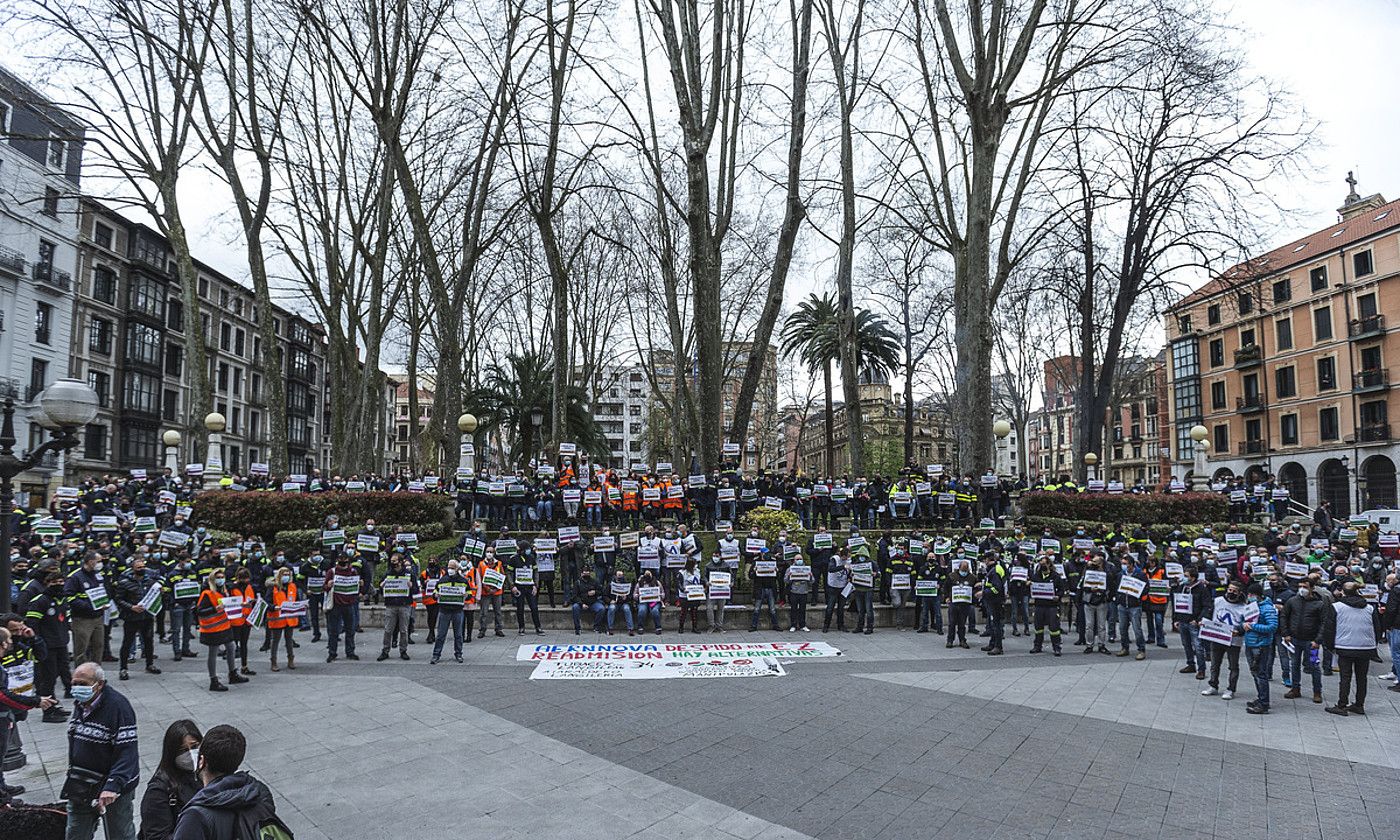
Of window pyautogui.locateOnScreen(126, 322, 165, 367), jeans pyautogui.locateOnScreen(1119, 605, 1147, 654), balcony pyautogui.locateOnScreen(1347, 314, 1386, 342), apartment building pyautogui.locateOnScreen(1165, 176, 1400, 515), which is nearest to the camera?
jeans pyautogui.locateOnScreen(1119, 605, 1147, 654)

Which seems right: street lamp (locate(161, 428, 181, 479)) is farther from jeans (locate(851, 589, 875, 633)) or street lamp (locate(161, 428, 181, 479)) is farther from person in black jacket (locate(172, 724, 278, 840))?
person in black jacket (locate(172, 724, 278, 840))

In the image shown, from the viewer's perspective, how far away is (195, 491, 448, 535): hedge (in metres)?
21.1

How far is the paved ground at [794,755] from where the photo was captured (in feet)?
21.0

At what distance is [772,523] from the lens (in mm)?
19766

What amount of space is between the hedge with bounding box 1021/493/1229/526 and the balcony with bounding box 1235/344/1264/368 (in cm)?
3807

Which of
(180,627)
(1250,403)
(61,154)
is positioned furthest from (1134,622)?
(1250,403)

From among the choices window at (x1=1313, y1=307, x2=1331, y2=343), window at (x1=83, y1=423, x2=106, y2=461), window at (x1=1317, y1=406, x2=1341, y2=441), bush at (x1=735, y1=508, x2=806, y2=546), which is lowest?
bush at (x1=735, y1=508, x2=806, y2=546)

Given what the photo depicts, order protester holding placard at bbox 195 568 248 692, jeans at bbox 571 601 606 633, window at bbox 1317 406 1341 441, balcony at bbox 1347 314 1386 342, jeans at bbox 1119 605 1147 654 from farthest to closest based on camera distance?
window at bbox 1317 406 1341 441 < balcony at bbox 1347 314 1386 342 < jeans at bbox 571 601 606 633 < jeans at bbox 1119 605 1147 654 < protester holding placard at bbox 195 568 248 692

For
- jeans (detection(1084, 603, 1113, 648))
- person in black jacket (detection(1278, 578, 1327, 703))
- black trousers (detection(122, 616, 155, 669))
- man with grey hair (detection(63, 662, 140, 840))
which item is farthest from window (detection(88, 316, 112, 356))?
person in black jacket (detection(1278, 578, 1327, 703))

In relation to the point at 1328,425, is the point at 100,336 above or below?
above

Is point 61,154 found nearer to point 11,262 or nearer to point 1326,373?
point 11,262

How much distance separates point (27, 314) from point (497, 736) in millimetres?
45252

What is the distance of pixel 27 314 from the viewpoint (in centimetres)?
4028

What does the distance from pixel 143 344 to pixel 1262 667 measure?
58658 millimetres
